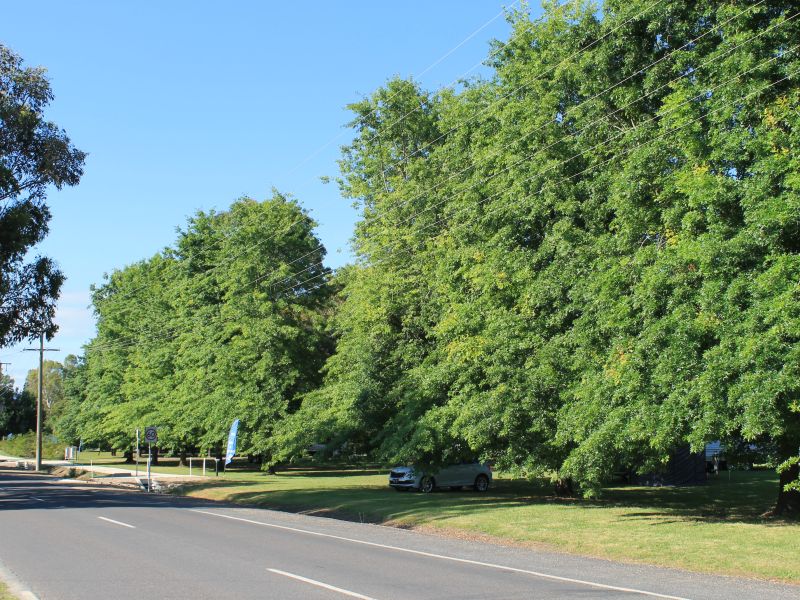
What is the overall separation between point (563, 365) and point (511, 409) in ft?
6.63

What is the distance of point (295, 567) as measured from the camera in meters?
11.9

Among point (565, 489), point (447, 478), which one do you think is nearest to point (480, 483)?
point (447, 478)

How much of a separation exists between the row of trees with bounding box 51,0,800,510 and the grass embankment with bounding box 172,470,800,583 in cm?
158

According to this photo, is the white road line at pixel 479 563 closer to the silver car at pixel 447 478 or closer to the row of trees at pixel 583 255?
the row of trees at pixel 583 255

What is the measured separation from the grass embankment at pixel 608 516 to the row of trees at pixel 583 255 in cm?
158

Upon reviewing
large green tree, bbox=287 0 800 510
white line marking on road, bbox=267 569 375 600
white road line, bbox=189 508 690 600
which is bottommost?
white road line, bbox=189 508 690 600

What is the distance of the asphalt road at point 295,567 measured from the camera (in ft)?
32.5

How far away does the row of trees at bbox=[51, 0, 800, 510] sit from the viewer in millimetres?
15938

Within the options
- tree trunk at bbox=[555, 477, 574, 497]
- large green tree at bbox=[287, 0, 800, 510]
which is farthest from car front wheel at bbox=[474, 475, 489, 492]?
tree trunk at bbox=[555, 477, 574, 497]

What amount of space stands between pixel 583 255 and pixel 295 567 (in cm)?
1252

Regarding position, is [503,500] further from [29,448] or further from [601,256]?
[29,448]

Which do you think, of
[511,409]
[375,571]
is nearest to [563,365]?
[511,409]

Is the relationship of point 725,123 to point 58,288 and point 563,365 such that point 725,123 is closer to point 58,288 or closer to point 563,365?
point 563,365

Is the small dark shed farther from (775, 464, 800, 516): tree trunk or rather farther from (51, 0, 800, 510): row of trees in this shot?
(775, 464, 800, 516): tree trunk
